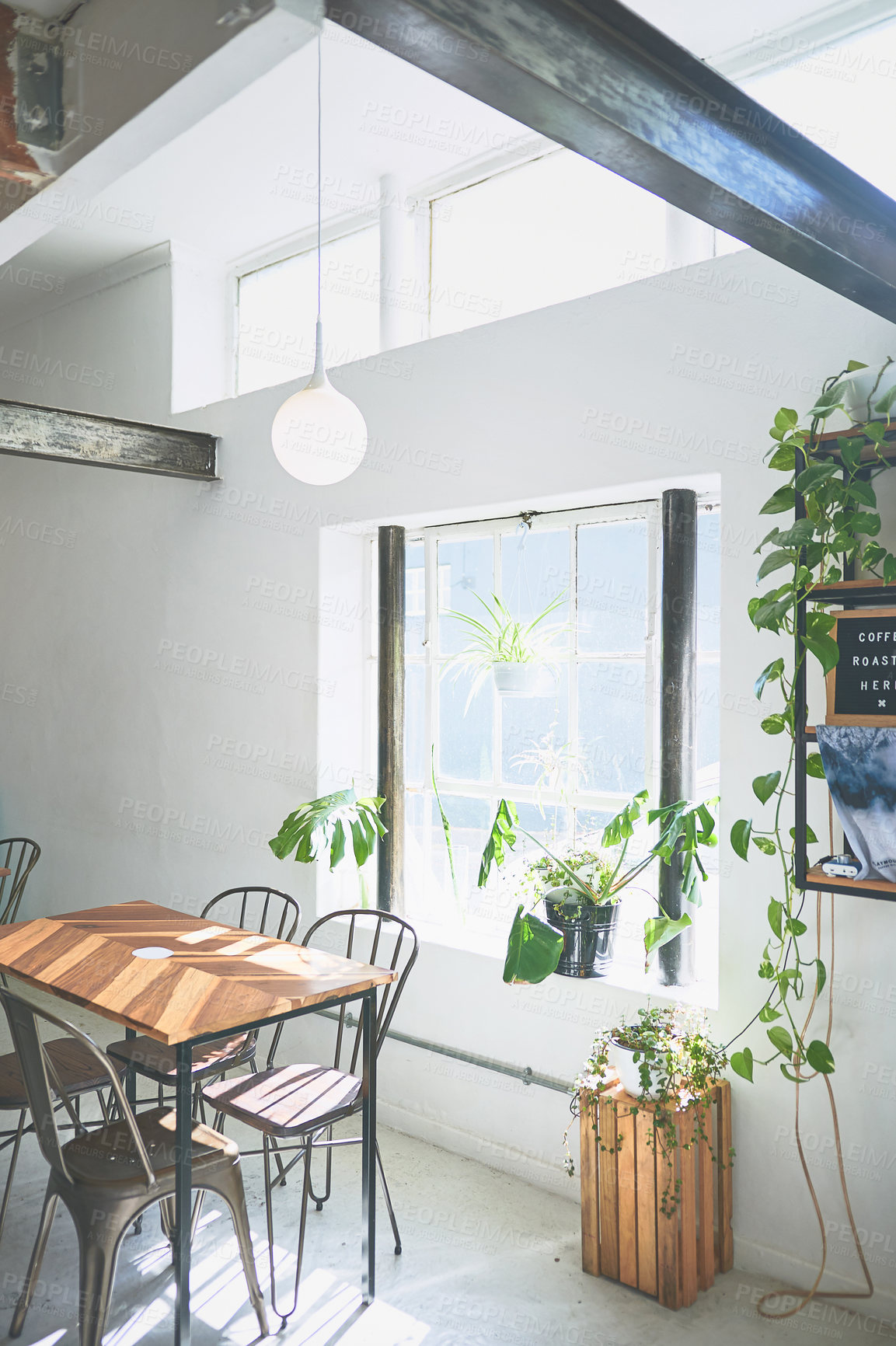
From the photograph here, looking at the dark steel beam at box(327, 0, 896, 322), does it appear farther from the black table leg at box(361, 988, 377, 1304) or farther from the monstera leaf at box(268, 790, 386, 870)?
the monstera leaf at box(268, 790, 386, 870)

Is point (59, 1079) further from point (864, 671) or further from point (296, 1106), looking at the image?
point (864, 671)

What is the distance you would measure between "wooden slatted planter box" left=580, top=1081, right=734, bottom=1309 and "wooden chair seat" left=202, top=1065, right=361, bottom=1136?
672 millimetres

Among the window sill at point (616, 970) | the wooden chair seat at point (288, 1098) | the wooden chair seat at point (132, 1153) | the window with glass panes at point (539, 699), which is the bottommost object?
the wooden chair seat at point (288, 1098)

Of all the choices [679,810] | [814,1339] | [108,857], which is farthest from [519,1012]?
[108,857]

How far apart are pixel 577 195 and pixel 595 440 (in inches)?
35.6

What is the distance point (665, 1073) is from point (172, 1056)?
1.43m

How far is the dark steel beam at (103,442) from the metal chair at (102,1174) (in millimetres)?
2133

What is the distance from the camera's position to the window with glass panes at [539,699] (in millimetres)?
3102

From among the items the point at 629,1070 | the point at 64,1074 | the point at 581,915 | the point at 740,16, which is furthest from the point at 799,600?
the point at 64,1074

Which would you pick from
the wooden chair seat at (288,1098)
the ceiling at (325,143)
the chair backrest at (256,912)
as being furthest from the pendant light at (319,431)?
the chair backrest at (256,912)

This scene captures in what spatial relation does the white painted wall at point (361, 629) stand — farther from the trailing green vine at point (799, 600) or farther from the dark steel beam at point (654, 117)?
the dark steel beam at point (654, 117)

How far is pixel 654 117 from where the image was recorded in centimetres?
135

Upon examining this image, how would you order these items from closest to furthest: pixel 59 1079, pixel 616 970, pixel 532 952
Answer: pixel 59 1079 < pixel 532 952 < pixel 616 970

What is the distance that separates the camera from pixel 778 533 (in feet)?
7.59
